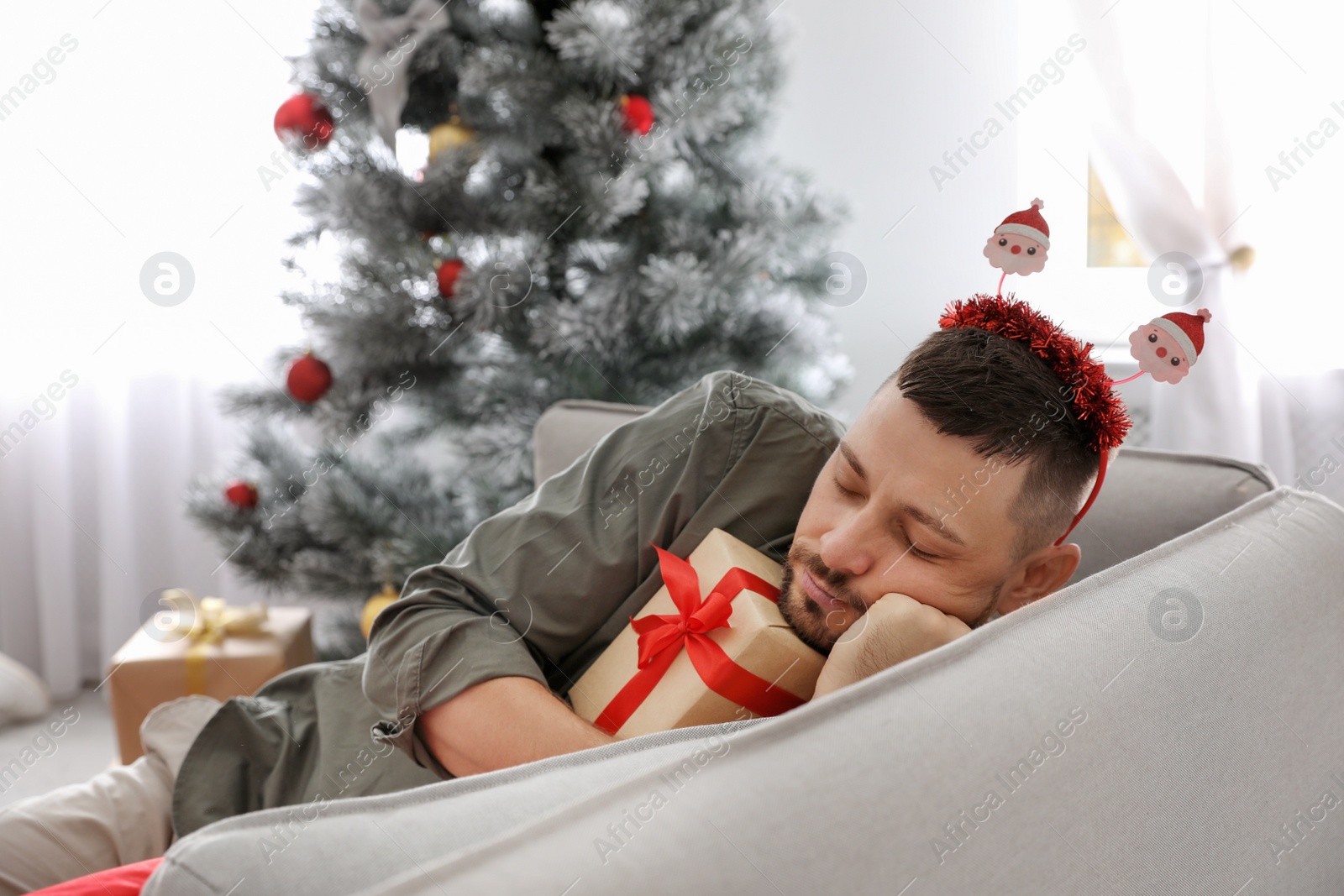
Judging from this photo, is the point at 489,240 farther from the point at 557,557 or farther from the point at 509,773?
the point at 509,773

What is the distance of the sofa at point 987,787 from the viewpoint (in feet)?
1.37

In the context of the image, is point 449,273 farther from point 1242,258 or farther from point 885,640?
point 1242,258

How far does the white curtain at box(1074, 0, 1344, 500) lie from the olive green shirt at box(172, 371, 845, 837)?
4.64ft

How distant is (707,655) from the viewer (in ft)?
2.70

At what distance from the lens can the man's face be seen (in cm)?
84

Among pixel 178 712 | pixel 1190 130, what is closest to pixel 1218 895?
pixel 178 712

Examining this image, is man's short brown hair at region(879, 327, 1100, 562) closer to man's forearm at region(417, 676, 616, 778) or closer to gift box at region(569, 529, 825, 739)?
gift box at region(569, 529, 825, 739)

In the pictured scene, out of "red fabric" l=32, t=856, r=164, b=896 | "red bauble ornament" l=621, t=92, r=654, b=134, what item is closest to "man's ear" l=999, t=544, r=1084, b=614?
"red fabric" l=32, t=856, r=164, b=896

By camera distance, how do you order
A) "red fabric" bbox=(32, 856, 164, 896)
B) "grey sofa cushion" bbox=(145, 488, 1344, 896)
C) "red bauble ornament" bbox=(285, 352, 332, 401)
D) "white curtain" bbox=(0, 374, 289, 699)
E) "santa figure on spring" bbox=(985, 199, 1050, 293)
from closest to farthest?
"grey sofa cushion" bbox=(145, 488, 1344, 896), "red fabric" bbox=(32, 856, 164, 896), "santa figure on spring" bbox=(985, 199, 1050, 293), "red bauble ornament" bbox=(285, 352, 332, 401), "white curtain" bbox=(0, 374, 289, 699)

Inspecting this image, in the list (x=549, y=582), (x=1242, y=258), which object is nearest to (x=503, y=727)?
(x=549, y=582)

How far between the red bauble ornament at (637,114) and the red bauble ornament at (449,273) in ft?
1.30

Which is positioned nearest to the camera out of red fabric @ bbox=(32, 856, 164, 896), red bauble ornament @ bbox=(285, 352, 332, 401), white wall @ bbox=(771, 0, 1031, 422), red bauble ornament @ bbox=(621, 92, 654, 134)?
red fabric @ bbox=(32, 856, 164, 896)

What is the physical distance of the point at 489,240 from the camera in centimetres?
186

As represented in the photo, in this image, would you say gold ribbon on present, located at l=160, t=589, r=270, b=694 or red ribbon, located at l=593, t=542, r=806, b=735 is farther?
gold ribbon on present, located at l=160, t=589, r=270, b=694
